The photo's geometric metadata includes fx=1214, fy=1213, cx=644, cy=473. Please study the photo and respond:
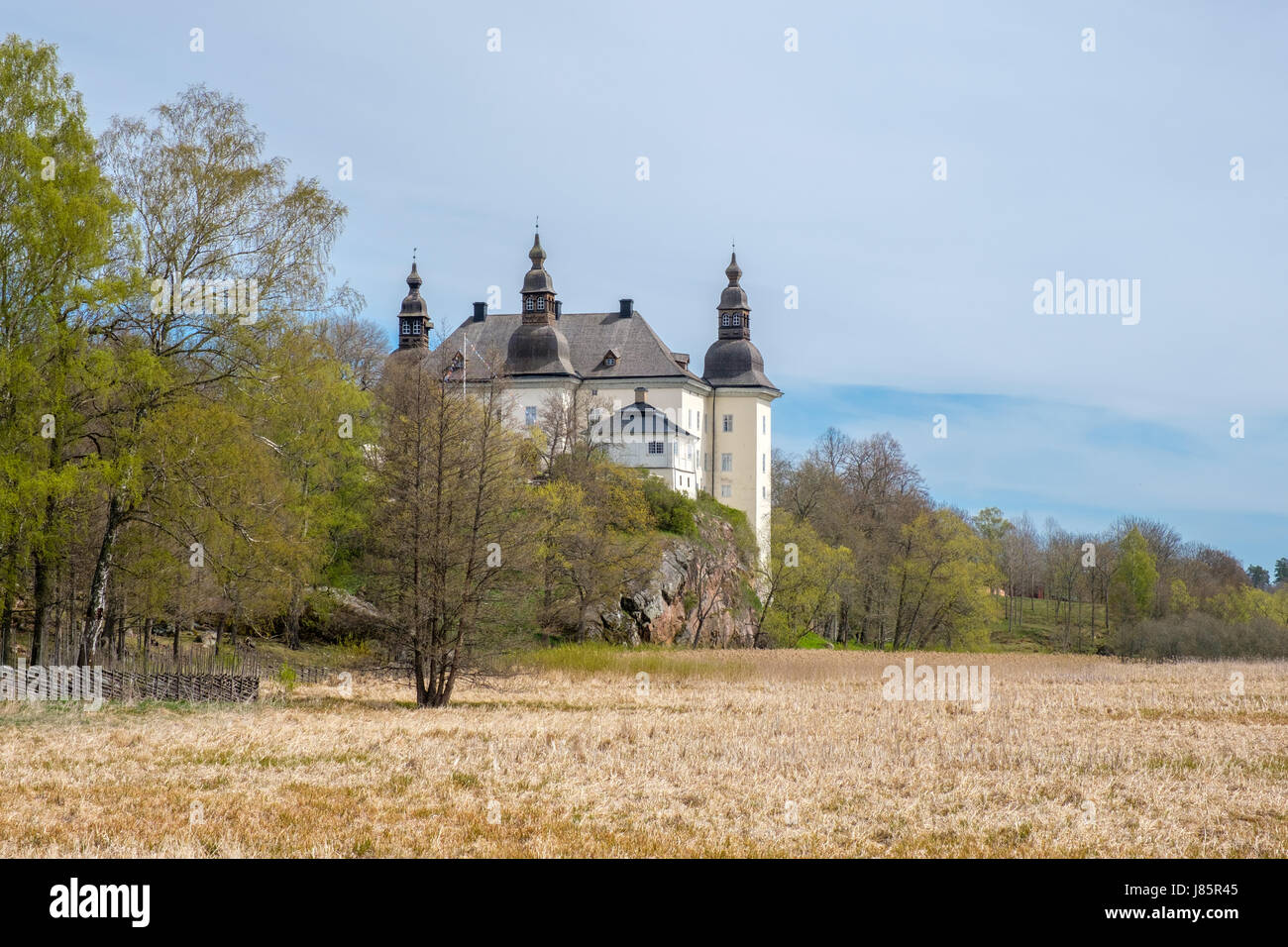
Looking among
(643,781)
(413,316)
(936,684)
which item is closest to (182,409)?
(643,781)

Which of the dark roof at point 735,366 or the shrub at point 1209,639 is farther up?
the dark roof at point 735,366

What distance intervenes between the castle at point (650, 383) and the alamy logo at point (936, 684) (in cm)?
2758

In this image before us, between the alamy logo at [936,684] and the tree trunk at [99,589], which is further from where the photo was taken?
the alamy logo at [936,684]

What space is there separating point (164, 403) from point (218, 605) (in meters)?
13.6

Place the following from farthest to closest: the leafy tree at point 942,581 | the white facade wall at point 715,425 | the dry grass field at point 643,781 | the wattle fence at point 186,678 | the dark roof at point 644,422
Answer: the white facade wall at point 715,425 < the dark roof at point 644,422 < the leafy tree at point 942,581 < the wattle fence at point 186,678 < the dry grass field at point 643,781

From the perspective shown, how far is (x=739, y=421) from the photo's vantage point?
254 ft

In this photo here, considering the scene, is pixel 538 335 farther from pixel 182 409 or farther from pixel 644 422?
pixel 182 409

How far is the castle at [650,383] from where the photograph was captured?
7081 centimetres

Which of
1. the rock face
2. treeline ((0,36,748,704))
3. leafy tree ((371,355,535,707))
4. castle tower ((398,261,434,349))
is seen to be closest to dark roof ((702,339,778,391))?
the rock face

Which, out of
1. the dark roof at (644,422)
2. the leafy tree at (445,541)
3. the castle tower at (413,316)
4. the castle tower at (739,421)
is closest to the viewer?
the leafy tree at (445,541)

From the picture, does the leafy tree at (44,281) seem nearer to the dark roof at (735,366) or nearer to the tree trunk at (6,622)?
the tree trunk at (6,622)

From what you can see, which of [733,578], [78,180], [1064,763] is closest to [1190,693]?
[1064,763]

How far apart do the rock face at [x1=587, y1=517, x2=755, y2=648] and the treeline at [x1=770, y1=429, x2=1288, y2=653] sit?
104 inches

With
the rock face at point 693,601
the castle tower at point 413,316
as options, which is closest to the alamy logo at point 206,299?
the rock face at point 693,601
